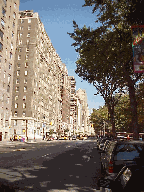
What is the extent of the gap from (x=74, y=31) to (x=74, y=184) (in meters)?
14.8

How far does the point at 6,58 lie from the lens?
52.5 metres

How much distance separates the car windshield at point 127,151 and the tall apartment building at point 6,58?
45734 millimetres

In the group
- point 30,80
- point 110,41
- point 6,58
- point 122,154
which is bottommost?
point 122,154

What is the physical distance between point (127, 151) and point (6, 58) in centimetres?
4967

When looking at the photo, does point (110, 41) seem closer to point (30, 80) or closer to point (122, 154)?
point (122, 154)

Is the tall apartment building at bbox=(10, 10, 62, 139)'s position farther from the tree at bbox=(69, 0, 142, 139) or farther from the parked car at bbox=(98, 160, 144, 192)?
the parked car at bbox=(98, 160, 144, 192)

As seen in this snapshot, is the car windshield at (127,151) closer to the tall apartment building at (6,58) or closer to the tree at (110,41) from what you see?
the tree at (110,41)

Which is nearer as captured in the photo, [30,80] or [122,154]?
[122,154]

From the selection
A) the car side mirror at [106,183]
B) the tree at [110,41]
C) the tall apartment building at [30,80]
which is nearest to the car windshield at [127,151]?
the car side mirror at [106,183]

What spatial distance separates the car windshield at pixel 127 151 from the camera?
685 centimetres

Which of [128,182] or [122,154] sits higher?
[128,182]

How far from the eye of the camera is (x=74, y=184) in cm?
782

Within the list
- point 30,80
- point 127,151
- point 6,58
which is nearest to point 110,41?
point 127,151

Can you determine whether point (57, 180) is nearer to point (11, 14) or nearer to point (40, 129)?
point (11, 14)
